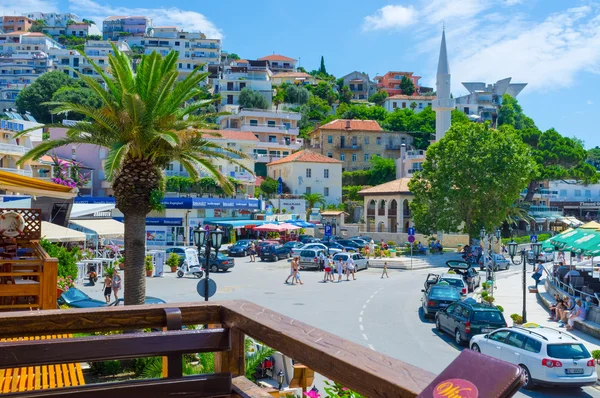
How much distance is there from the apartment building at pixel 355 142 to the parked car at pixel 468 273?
62578 mm

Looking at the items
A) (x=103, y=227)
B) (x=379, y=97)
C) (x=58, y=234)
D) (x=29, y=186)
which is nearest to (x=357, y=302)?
(x=58, y=234)

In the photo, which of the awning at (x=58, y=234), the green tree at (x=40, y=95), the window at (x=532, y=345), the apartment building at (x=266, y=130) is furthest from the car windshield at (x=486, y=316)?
the green tree at (x=40, y=95)

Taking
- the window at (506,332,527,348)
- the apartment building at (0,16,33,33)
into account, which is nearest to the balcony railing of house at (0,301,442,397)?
the window at (506,332,527,348)

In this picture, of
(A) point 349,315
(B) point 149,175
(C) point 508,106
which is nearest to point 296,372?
(B) point 149,175

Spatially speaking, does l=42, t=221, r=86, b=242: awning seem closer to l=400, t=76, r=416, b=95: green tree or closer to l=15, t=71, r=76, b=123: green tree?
l=15, t=71, r=76, b=123: green tree

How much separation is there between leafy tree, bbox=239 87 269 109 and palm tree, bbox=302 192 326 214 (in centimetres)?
3369

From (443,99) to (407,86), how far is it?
71.9 metres

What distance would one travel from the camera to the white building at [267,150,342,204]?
80.9 m

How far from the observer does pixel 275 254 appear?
47375 millimetres

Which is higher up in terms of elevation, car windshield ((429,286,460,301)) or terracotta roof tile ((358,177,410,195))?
terracotta roof tile ((358,177,410,195))

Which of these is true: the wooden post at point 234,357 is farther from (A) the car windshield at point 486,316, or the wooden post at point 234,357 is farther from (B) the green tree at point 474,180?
(B) the green tree at point 474,180

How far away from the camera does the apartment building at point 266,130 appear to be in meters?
91.0

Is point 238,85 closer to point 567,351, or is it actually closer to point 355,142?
point 355,142

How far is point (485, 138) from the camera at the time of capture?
5381 cm
